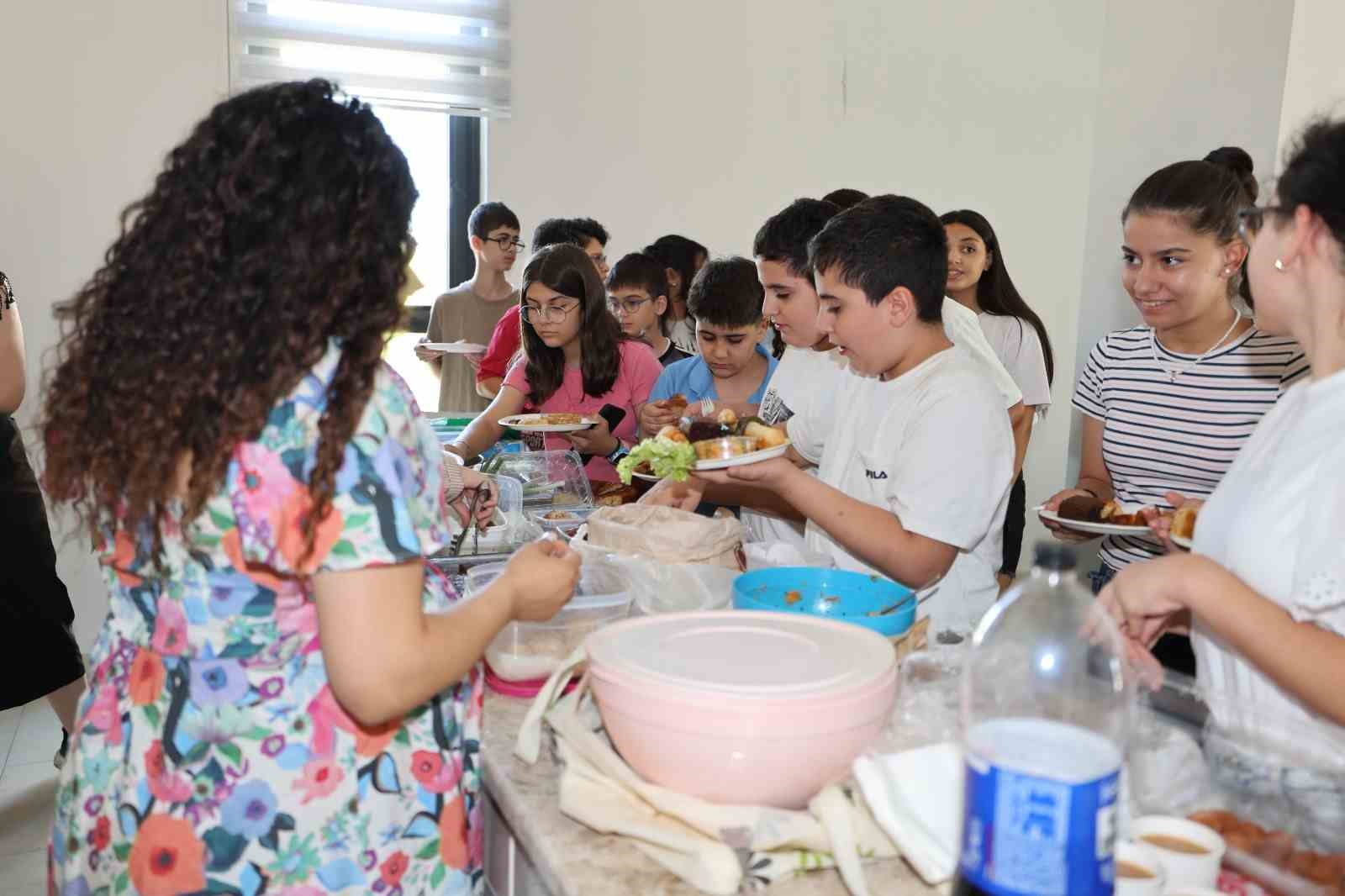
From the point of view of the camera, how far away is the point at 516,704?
139 centimetres

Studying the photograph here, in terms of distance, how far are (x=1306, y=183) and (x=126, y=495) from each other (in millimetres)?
1254

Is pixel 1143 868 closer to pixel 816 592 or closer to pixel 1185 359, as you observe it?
pixel 816 592

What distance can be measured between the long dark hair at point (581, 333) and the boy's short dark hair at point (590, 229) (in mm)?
1059

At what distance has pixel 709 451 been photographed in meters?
2.02

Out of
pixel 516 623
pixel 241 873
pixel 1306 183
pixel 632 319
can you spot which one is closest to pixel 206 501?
pixel 241 873

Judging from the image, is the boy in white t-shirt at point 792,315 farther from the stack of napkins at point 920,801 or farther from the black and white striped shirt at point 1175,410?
the stack of napkins at point 920,801

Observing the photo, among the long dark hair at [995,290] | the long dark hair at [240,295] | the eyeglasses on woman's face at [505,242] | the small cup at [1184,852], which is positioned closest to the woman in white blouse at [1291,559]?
the small cup at [1184,852]

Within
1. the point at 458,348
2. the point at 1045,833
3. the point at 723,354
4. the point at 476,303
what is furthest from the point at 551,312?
the point at 1045,833

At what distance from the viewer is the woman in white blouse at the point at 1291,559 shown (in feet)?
3.52

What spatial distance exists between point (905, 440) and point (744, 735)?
0.96 meters

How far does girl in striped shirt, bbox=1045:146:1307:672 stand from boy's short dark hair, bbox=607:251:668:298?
1962 mm

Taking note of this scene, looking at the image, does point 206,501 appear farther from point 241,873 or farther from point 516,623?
point 516,623

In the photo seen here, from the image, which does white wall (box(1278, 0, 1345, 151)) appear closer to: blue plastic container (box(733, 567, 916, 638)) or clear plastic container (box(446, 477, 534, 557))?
blue plastic container (box(733, 567, 916, 638))

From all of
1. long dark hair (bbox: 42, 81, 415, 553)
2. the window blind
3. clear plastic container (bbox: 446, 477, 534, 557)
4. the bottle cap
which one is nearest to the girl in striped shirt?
clear plastic container (bbox: 446, 477, 534, 557)
